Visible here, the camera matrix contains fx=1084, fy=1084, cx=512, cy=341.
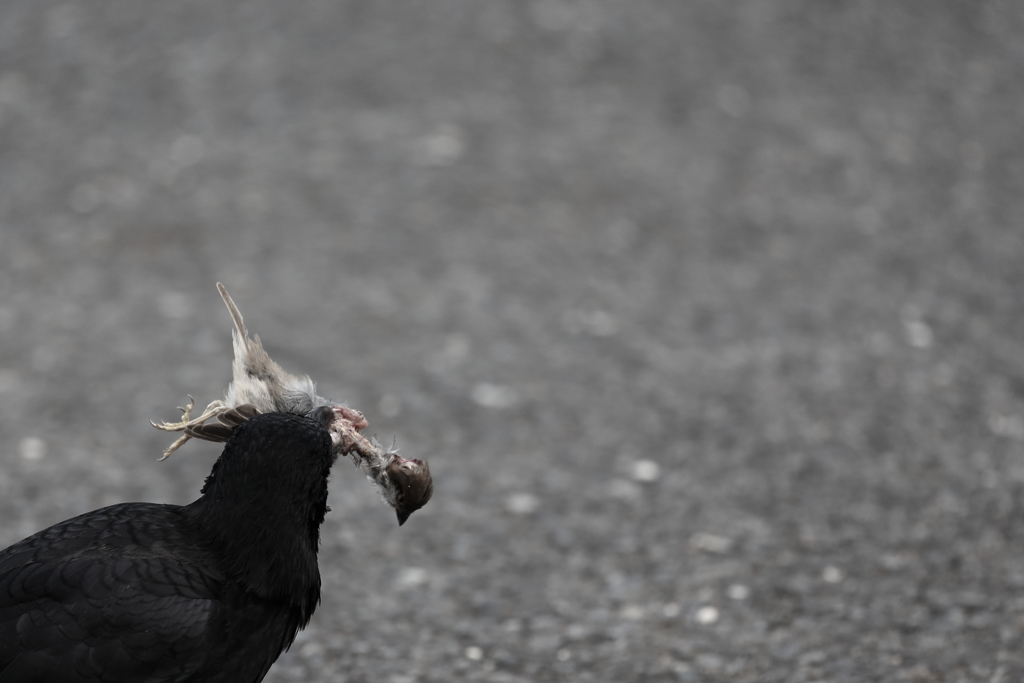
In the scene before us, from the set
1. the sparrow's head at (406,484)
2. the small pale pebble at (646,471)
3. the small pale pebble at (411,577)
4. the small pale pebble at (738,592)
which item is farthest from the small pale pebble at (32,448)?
the small pale pebble at (738,592)

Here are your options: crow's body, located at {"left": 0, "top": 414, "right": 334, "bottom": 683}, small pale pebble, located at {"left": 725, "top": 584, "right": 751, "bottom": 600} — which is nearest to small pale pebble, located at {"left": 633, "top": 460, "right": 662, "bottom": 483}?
small pale pebble, located at {"left": 725, "top": 584, "right": 751, "bottom": 600}

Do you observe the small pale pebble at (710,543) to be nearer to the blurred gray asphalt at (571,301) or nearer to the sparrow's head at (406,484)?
the blurred gray asphalt at (571,301)

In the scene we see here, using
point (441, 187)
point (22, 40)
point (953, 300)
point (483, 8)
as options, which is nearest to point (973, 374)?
point (953, 300)

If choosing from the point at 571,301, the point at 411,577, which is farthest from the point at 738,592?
the point at 571,301

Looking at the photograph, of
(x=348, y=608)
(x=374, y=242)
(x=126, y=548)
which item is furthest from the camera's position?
(x=374, y=242)

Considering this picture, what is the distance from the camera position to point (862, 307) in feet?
22.9

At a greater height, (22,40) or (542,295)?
(22,40)

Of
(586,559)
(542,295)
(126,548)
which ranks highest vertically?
(542,295)

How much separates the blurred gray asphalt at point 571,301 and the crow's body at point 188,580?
1.09 m

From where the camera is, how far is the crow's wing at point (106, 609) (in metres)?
3.10

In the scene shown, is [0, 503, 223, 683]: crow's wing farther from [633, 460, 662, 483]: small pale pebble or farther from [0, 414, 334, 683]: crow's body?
[633, 460, 662, 483]: small pale pebble

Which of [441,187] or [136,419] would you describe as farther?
[441,187]

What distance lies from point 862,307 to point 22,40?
7.34 meters

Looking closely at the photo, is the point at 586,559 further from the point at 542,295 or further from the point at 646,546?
the point at 542,295
